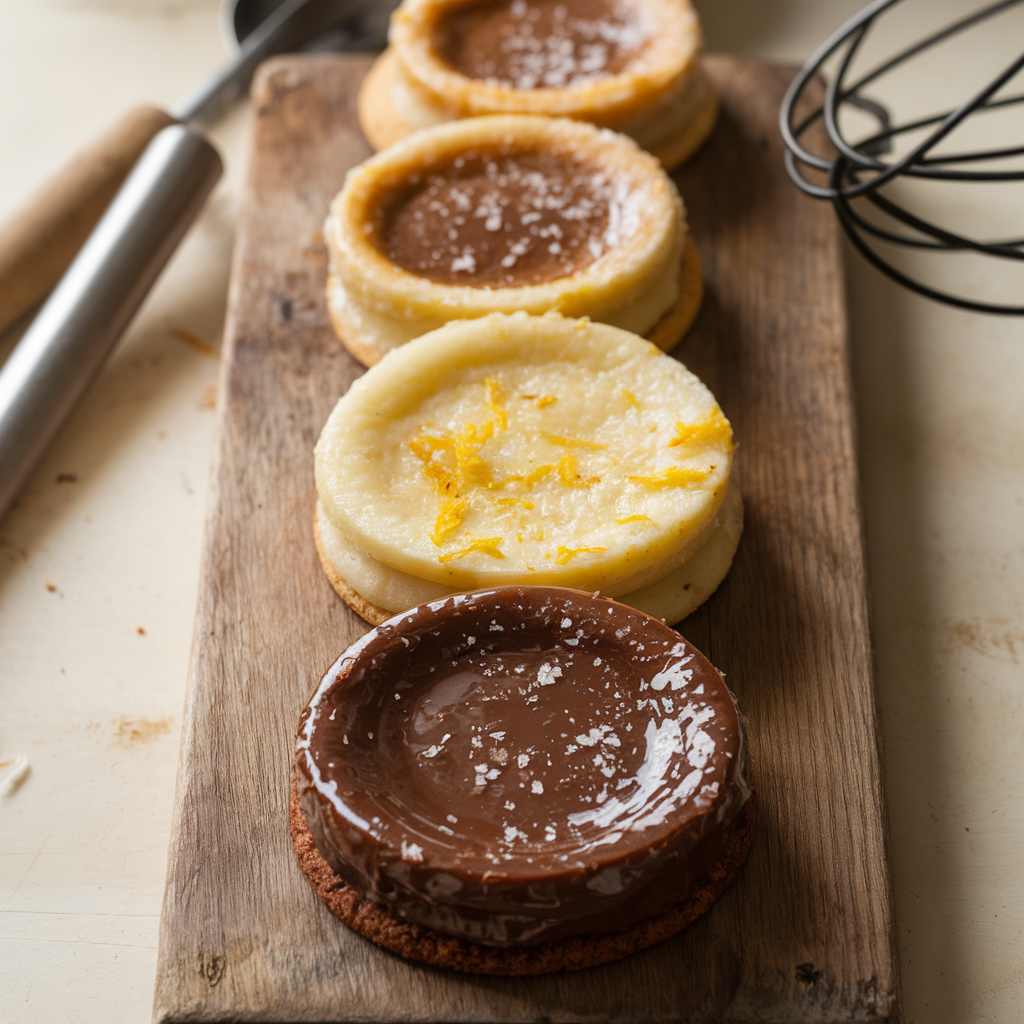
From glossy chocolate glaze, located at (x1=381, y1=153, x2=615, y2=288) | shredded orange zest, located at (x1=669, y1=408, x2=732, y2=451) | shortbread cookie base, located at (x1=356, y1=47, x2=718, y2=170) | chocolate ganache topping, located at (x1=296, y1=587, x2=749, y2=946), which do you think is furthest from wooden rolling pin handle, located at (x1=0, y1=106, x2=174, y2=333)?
shredded orange zest, located at (x1=669, y1=408, x2=732, y2=451)

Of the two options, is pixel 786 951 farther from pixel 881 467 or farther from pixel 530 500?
pixel 881 467

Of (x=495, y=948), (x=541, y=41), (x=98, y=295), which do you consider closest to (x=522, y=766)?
(x=495, y=948)

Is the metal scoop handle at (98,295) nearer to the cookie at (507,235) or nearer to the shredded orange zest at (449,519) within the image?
the cookie at (507,235)

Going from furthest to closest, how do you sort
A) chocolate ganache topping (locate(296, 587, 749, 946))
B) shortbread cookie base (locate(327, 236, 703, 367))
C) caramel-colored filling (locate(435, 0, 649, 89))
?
caramel-colored filling (locate(435, 0, 649, 89)), shortbread cookie base (locate(327, 236, 703, 367)), chocolate ganache topping (locate(296, 587, 749, 946))

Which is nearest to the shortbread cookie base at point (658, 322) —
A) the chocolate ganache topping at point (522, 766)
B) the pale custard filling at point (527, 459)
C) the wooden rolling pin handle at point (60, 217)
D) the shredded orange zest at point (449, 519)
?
the pale custard filling at point (527, 459)

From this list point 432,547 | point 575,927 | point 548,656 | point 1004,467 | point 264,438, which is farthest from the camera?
point 1004,467

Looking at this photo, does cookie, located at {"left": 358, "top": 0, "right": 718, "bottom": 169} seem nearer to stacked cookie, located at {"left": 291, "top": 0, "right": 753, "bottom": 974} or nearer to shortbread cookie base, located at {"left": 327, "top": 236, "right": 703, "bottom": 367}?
stacked cookie, located at {"left": 291, "top": 0, "right": 753, "bottom": 974}

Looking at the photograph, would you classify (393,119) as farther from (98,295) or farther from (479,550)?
(479,550)

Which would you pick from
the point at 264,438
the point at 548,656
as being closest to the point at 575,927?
the point at 548,656
